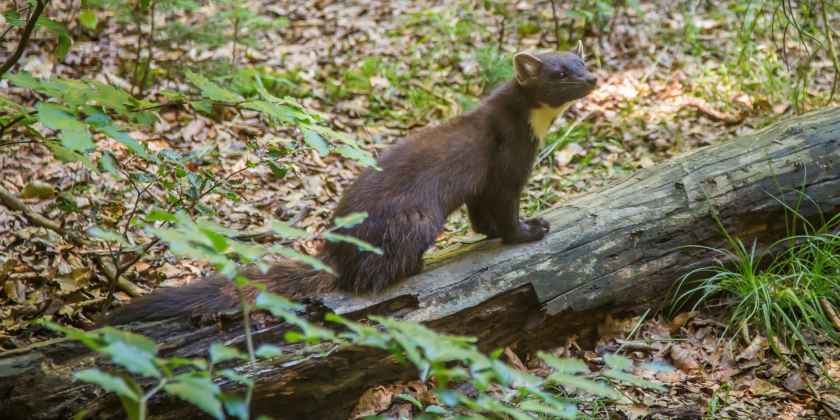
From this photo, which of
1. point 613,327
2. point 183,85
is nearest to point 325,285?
point 613,327

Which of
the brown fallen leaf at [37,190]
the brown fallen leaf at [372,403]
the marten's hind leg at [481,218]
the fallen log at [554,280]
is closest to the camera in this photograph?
the fallen log at [554,280]

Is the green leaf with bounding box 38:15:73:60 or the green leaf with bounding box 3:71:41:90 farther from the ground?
the green leaf with bounding box 38:15:73:60

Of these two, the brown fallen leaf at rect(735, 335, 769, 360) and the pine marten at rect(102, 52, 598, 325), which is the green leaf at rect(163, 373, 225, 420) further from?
the brown fallen leaf at rect(735, 335, 769, 360)

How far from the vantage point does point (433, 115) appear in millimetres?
7414

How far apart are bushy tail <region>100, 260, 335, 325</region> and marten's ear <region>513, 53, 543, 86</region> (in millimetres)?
2223

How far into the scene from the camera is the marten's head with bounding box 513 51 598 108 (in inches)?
183

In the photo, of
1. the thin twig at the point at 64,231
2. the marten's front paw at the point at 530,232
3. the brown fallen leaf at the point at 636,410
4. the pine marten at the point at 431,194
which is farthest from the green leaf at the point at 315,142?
the thin twig at the point at 64,231

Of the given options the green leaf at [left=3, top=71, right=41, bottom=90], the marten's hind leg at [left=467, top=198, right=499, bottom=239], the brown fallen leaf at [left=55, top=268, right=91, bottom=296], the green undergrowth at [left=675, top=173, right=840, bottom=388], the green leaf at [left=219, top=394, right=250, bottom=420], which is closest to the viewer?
the green leaf at [left=219, top=394, right=250, bottom=420]

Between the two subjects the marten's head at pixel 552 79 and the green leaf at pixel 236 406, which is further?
the marten's head at pixel 552 79

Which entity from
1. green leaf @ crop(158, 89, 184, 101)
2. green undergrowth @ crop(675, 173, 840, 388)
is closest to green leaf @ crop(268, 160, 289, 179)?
green leaf @ crop(158, 89, 184, 101)

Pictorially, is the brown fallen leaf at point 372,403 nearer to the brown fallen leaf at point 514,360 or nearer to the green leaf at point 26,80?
the brown fallen leaf at point 514,360

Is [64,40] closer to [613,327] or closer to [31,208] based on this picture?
[31,208]

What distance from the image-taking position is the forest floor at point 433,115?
3982 millimetres

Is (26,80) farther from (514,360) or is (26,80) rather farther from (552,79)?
(552,79)
